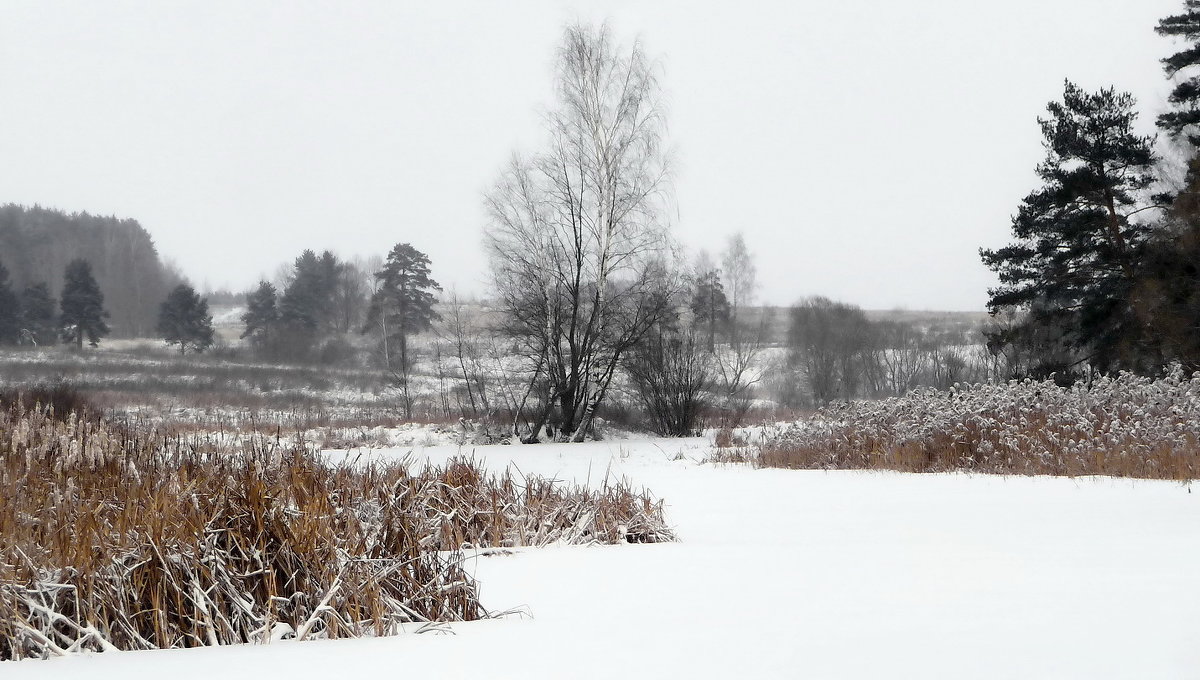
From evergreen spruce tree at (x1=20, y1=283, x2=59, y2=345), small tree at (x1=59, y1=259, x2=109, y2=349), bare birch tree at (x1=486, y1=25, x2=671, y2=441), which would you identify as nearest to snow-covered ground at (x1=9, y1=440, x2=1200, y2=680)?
bare birch tree at (x1=486, y1=25, x2=671, y2=441)

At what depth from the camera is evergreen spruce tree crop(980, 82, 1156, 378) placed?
1773 cm

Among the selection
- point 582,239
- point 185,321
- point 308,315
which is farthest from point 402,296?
point 582,239

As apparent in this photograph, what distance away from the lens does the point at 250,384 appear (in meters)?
27.7

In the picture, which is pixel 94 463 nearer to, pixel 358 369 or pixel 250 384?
pixel 250 384

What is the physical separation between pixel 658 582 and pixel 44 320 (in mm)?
31024

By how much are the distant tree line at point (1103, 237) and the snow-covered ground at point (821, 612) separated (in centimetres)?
1399

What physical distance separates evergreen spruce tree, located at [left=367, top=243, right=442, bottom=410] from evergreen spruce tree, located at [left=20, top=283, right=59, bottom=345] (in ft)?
39.9

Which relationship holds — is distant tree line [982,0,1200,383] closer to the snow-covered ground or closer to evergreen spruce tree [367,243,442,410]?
the snow-covered ground

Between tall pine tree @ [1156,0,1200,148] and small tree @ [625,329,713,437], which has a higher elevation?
tall pine tree @ [1156,0,1200,148]

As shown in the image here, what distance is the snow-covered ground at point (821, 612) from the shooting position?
215cm

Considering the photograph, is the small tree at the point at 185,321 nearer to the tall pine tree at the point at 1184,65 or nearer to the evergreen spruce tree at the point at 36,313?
the evergreen spruce tree at the point at 36,313

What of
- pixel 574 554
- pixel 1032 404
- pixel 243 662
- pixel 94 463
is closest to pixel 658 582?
pixel 574 554

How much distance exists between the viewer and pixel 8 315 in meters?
24.6

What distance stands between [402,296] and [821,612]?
35.6 metres
